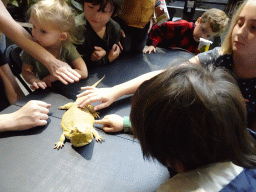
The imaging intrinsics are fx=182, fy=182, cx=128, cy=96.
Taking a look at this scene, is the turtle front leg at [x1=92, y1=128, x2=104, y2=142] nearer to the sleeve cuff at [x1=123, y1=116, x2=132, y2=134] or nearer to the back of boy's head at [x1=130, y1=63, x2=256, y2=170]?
the sleeve cuff at [x1=123, y1=116, x2=132, y2=134]

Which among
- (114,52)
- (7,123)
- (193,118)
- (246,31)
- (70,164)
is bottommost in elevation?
(70,164)

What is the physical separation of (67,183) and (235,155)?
1.80ft

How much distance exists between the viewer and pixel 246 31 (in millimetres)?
697

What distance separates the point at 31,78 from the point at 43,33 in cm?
27

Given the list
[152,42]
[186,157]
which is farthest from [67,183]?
[152,42]

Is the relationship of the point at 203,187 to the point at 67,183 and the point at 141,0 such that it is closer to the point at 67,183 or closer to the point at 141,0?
the point at 67,183

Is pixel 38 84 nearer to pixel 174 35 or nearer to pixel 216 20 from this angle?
pixel 174 35

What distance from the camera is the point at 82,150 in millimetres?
768

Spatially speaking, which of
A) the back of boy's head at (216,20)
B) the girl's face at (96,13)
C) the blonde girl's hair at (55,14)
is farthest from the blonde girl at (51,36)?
the back of boy's head at (216,20)

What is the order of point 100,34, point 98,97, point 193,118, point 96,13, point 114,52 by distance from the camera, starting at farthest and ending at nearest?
point 114,52, point 100,34, point 96,13, point 98,97, point 193,118

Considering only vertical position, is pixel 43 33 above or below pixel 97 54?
above

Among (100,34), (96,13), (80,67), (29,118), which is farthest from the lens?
(100,34)

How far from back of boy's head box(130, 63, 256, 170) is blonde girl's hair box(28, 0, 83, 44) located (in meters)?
0.80

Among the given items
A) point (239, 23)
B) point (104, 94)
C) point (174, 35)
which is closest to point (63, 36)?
point (104, 94)
